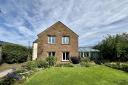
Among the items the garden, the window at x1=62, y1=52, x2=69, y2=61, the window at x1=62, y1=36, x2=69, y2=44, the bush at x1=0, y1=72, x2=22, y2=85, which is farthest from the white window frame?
the bush at x1=0, y1=72, x2=22, y2=85

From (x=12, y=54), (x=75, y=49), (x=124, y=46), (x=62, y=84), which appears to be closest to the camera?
(x=62, y=84)

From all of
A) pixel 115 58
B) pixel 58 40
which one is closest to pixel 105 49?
pixel 115 58

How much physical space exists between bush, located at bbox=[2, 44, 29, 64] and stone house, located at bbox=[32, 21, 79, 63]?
2.45 m

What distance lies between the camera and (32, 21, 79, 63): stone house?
42562 millimetres

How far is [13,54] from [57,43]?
9910 mm

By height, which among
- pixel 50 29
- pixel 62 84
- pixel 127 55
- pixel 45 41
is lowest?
pixel 62 84

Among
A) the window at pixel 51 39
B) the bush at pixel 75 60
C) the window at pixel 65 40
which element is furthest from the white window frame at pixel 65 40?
the bush at pixel 75 60

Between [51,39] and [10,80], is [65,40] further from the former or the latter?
[10,80]

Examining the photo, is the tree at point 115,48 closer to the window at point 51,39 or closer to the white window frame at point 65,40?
the white window frame at point 65,40

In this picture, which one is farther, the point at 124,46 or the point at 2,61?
the point at 124,46

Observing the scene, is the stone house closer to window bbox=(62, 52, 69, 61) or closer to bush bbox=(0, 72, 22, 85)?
window bbox=(62, 52, 69, 61)

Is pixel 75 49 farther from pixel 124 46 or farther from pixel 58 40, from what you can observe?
pixel 124 46

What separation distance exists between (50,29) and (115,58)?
737 inches

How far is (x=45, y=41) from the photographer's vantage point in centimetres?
4272
